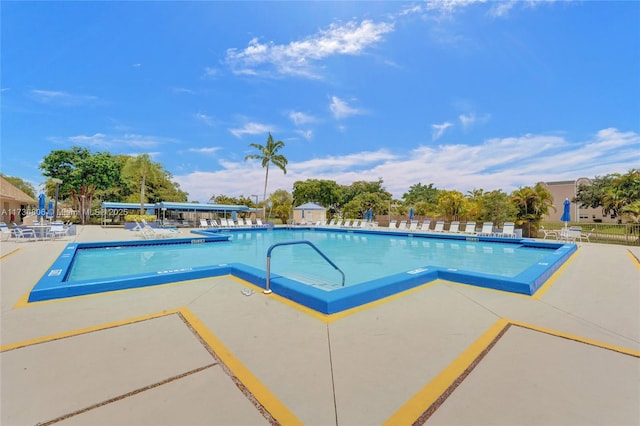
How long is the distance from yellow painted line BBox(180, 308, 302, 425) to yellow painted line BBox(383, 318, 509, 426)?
57cm

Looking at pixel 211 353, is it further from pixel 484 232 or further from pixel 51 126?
pixel 51 126

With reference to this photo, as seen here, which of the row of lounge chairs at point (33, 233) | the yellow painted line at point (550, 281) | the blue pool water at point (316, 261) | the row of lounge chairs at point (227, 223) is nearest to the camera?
the yellow painted line at point (550, 281)

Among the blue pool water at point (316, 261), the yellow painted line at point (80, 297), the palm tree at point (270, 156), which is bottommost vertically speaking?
the blue pool water at point (316, 261)

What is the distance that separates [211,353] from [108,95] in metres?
25.6

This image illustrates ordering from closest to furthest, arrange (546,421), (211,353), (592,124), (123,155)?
(546,421)
(211,353)
(592,124)
(123,155)

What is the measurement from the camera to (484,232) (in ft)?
49.9

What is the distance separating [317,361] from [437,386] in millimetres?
883

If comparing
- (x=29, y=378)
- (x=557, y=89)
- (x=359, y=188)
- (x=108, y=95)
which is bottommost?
(x=29, y=378)

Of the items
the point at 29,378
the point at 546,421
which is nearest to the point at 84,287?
the point at 29,378

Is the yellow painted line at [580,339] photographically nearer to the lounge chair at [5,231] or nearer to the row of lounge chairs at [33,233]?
the row of lounge chairs at [33,233]

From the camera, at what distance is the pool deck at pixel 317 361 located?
5.57 ft

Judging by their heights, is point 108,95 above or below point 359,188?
above

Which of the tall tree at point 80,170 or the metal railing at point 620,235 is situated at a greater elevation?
the tall tree at point 80,170

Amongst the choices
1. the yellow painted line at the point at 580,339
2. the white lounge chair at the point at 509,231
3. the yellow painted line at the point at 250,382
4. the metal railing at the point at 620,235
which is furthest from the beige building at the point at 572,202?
the yellow painted line at the point at 250,382
